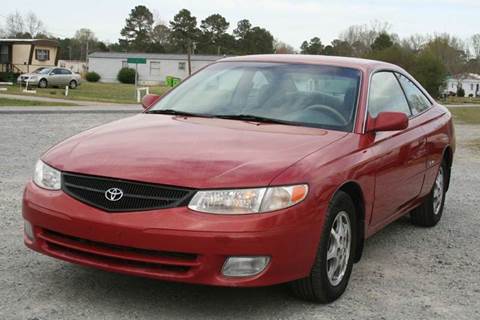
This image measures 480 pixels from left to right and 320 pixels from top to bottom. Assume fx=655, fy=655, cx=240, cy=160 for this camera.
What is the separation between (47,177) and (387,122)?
2.31 metres

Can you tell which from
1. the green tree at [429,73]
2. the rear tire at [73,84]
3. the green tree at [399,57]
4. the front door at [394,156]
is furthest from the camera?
the green tree at [399,57]

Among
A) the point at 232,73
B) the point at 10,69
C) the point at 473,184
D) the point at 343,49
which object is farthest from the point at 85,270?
the point at 343,49

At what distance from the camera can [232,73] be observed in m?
5.30

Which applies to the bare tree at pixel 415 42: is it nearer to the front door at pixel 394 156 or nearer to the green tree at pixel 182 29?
the green tree at pixel 182 29

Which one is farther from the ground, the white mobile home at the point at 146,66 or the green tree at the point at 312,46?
the green tree at the point at 312,46

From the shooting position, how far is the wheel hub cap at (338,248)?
4039mm

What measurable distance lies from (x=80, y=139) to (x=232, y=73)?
1.54 m

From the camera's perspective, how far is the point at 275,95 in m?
4.85

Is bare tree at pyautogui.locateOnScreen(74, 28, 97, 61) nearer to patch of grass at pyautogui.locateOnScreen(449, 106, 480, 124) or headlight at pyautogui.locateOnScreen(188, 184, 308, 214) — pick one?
patch of grass at pyautogui.locateOnScreen(449, 106, 480, 124)

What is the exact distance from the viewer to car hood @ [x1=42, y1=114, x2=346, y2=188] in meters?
3.57

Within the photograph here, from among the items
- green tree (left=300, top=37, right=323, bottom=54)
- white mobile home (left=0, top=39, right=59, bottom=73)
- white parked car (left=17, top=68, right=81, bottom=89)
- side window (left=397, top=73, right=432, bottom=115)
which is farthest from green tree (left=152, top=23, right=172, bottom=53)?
side window (left=397, top=73, right=432, bottom=115)

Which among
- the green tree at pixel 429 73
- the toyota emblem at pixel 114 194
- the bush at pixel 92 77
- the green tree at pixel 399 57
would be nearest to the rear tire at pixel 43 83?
the bush at pixel 92 77

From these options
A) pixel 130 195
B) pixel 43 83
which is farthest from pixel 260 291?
pixel 43 83

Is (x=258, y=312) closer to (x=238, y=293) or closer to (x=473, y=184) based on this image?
(x=238, y=293)
